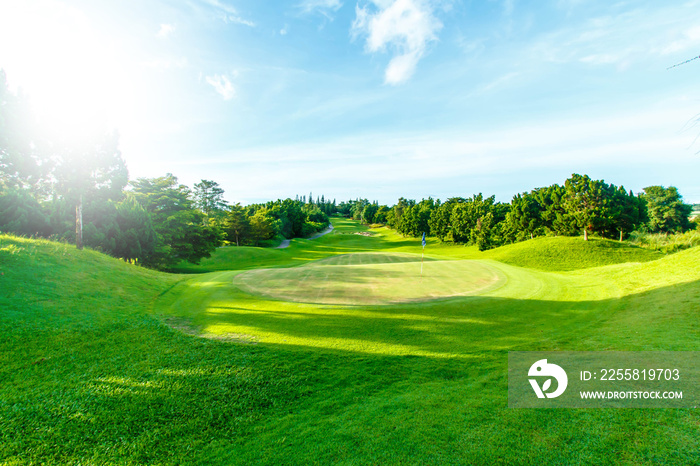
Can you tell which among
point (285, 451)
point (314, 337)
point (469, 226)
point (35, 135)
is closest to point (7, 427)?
point (285, 451)

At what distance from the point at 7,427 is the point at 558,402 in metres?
8.82

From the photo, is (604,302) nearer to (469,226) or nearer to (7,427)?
(7,427)

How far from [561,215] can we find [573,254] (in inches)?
437

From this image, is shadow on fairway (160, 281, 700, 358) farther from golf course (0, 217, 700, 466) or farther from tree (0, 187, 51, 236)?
tree (0, 187, 51, 236)

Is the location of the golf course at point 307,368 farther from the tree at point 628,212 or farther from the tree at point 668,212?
the tree at point 668,212

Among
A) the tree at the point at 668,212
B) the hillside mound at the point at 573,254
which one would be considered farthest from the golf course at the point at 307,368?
the tree at the point at 668,212

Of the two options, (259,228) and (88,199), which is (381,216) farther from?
(88,199)

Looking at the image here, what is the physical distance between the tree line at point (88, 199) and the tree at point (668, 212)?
275 ft

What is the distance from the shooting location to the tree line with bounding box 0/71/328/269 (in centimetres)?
1969

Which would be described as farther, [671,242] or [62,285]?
[671,242]

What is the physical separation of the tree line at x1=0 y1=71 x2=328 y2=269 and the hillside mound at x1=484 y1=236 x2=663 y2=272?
36254 millimetres

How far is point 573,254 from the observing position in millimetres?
29438
